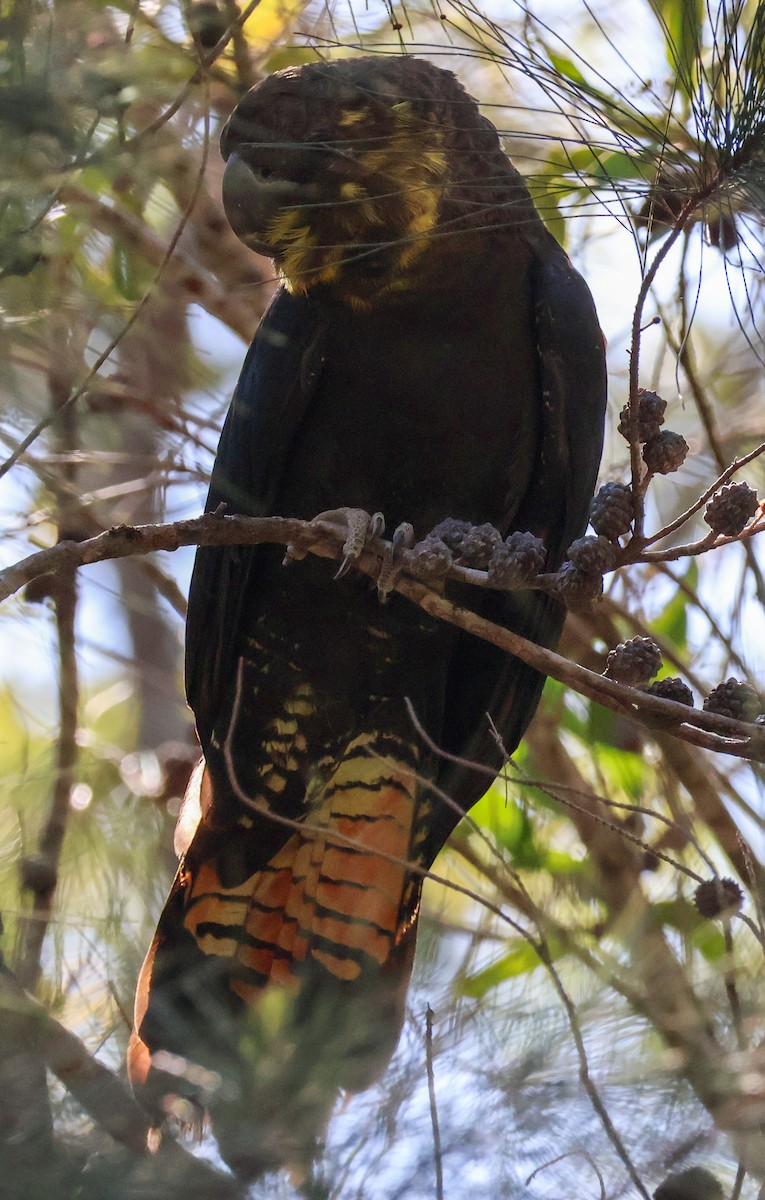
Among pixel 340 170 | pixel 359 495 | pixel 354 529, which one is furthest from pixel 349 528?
pixel 340 170

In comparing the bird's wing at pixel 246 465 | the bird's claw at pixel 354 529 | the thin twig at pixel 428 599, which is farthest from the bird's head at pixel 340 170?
the thin twig at pixel 428 599

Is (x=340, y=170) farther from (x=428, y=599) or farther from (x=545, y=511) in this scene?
(x=428, y=599)

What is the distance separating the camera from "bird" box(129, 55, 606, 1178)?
2.38m

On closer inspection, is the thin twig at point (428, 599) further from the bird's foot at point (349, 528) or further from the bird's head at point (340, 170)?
the bird's head at point (340, 170)

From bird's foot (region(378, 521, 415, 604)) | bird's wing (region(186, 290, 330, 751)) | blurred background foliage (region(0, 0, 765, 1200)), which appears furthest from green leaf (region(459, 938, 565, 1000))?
bird's wing (region(186, 290, 330, 751))

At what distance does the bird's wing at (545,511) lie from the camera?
8.16 ft

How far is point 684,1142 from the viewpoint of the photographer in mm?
1374

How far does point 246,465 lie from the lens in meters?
2.49

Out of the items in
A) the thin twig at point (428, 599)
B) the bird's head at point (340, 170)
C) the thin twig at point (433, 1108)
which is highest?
the bird's head at point (340, 170)

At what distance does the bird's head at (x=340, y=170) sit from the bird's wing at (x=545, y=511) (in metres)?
0.31

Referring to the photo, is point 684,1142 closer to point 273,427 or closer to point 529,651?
point 529,651

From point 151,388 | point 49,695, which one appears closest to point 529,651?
point 151,388

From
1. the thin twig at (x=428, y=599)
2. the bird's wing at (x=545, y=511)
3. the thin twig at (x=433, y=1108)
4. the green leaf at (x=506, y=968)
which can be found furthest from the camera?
the bird's wing at (x=545, y=511)

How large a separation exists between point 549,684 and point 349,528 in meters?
1.20
